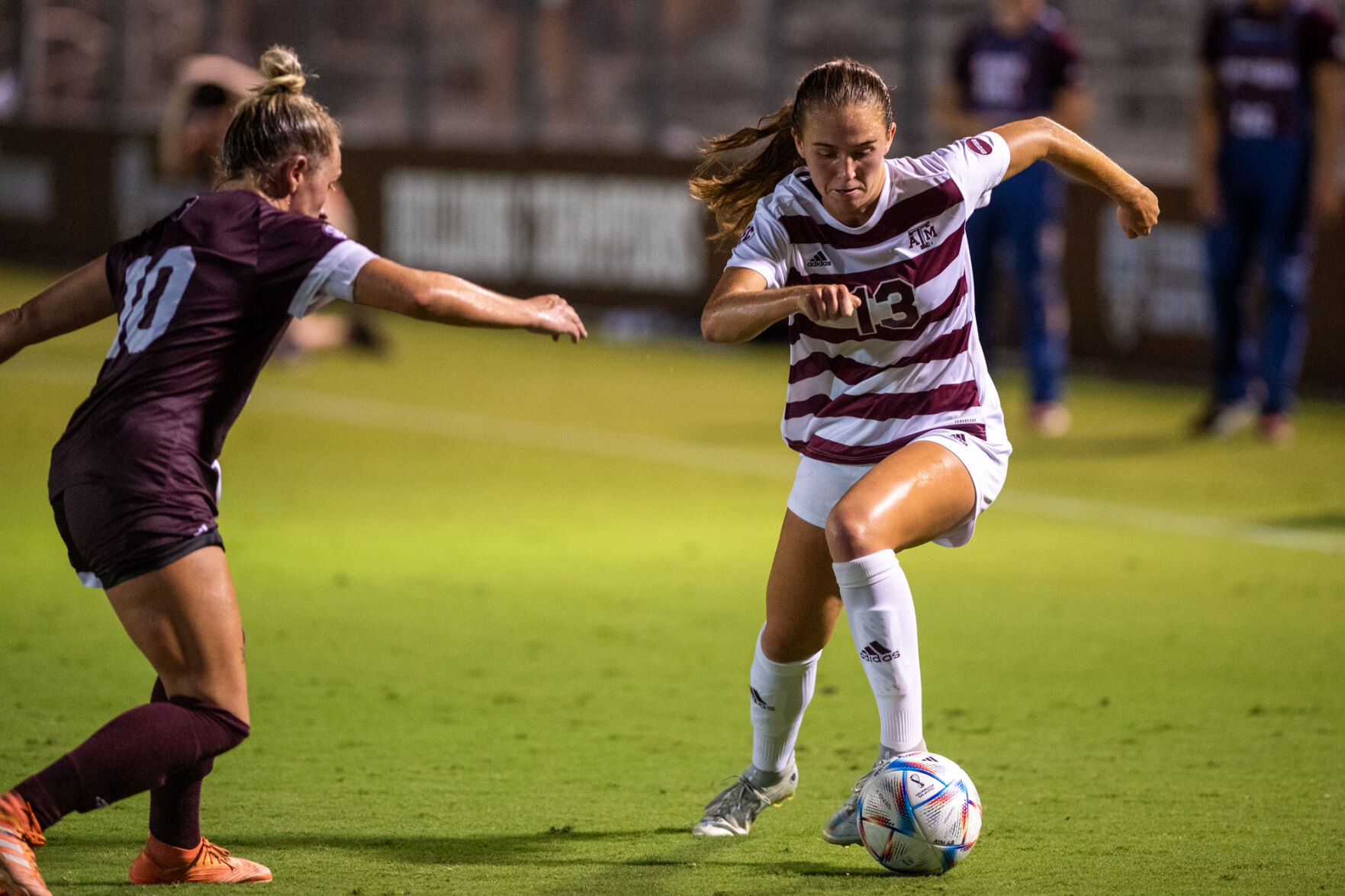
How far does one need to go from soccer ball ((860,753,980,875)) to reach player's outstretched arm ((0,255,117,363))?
2.06 metres

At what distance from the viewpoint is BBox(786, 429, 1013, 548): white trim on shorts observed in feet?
14.7

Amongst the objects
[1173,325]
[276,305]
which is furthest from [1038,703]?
[1173,325]

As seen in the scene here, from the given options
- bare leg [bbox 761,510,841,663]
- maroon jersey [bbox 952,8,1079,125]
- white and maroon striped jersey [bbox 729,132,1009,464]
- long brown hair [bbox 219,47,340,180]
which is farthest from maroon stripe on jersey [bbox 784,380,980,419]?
maroon jersey [bbox 952,8,1079,125]

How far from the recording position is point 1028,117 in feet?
39.2

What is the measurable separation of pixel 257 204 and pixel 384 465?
693cm

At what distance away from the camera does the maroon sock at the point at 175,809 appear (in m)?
4.16

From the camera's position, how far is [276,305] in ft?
13.0

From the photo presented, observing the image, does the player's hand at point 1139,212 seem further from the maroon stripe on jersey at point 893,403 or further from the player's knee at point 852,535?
the player's knee at point 852,535

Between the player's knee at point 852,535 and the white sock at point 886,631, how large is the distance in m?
0.02

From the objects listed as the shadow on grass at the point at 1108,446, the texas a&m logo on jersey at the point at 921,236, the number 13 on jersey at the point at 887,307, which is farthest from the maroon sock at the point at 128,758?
the shadow on grass at the point at 1108,446

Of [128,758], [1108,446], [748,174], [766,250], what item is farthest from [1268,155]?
[128,758]

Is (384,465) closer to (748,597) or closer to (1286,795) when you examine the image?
(748,597)

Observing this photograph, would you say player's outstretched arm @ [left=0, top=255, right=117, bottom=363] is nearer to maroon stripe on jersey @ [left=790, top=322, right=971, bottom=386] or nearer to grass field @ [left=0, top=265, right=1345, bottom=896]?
grass field @ [left=0, top=265, right=1345, bottom=896]

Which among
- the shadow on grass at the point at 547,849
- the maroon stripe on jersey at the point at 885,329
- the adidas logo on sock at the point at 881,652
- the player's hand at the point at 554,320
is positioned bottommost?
the shadow on grass at the point at 547,849
